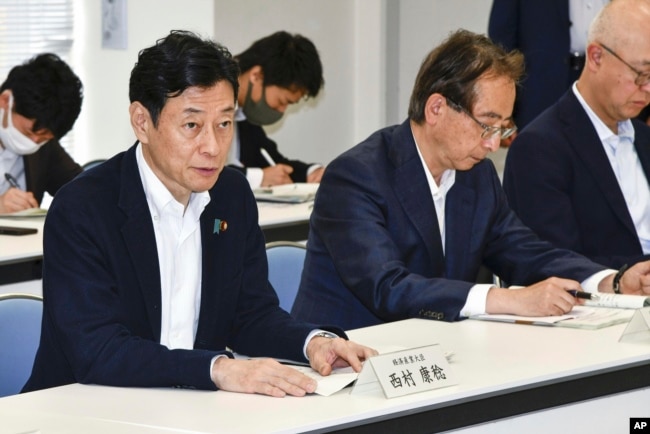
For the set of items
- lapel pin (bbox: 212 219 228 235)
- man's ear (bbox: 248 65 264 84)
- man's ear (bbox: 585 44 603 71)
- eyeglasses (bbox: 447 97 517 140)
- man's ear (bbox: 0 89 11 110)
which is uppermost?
man's ear (bbox: 585 44 603 71)

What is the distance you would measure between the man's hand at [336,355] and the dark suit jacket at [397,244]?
51 centimetres

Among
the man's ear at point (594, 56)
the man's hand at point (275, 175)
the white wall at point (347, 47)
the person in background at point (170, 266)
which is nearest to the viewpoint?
the person in background at point (170, 266)

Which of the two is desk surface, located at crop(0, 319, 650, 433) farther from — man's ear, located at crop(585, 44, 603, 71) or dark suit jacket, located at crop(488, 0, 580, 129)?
dark suit jacket, located at crop(488, 0, 580, 129)

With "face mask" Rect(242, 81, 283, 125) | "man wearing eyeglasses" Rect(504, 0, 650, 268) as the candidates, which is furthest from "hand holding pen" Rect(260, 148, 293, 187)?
"man wearing eyeglasses" Rect(504, 0, 650, 268)

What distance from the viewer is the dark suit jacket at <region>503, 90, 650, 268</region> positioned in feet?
11.4

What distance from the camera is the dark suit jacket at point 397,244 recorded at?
9.11 feet

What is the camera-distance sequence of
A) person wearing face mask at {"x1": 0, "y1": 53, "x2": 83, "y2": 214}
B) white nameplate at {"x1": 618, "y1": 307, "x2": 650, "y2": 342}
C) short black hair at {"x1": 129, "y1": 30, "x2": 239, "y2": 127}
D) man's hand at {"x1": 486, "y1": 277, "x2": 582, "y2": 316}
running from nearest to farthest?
short black hair at {"x1": 129, "y1": 30, "x2": 239, "y2": 127}
white nameplate at {"x1": 618, "y1": 307, "x2": 650, "y2": 342}
man's hand at {"x1": 486, "y1": 277, "x2": 582, "y2": 316}
person wearing face mask at {"x1": 0, "y1": 53, "x2": 83, "y2": 214}

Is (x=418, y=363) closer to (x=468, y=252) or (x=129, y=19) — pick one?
(x=468, y=252)

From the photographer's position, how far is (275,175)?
5.58 m

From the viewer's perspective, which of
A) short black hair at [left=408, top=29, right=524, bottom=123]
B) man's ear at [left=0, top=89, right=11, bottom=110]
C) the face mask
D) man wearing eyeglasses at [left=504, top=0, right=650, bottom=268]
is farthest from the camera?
the face mask

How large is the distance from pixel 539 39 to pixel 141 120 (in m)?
3.34

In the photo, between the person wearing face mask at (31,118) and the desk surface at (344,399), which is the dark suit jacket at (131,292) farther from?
the person wearing face mask at (31,118)

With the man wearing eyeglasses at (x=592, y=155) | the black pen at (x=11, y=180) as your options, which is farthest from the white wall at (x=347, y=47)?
the man wearing eyeglasses at (x=592, y=155)

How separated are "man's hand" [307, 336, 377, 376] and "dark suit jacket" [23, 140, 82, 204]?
3.04 metres
